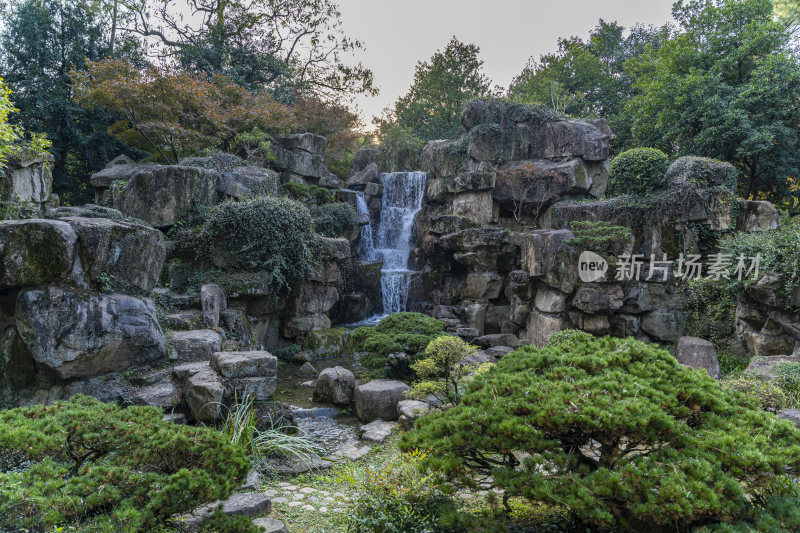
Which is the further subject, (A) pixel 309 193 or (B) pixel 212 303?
(A) pixel 309 193

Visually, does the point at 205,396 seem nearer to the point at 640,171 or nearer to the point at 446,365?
the point at 446,365

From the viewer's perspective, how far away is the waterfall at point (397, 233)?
15.0 meters

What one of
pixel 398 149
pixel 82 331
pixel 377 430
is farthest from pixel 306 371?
pixel 398 149

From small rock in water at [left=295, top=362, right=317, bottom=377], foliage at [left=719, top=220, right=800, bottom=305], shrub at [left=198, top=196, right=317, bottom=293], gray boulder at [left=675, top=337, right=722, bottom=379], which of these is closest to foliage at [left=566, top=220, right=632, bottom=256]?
foliage at [left=719, top=220, right=800, bottom=305]

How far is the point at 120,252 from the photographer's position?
5984 millimetres

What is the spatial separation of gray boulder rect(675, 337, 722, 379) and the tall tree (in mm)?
19508

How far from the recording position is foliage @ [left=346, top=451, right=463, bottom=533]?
285 cm

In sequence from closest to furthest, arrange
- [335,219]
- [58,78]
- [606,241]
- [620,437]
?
[620,437] → [606,241] → [335,219] → [58,78]

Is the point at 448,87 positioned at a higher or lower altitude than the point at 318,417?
higher

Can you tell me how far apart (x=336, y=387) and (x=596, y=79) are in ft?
73.9

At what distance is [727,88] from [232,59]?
1904 cm

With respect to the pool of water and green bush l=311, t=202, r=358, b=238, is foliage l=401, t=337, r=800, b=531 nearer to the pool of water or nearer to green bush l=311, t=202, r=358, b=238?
the pool of water

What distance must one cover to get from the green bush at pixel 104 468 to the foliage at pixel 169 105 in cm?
1135

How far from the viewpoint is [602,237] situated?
→ 10.2 metres
